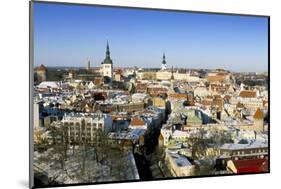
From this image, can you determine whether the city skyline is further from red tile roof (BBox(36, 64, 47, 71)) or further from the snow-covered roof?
the snow-covered roof

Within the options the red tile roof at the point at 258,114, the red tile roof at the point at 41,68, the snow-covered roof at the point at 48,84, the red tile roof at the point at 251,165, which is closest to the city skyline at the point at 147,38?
the red tile roof at the point at 41,68

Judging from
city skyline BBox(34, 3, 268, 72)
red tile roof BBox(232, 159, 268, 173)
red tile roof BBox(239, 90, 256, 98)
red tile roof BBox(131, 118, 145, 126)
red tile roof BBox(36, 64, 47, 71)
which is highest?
city skyline BBox(34, 3, 268, 72)

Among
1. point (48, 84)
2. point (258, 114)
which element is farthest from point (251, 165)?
point (48, 84)

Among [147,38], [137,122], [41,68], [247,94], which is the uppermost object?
[147,38]

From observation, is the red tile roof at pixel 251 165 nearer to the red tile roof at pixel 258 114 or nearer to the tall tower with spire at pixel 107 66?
the red tile roof at pixel 258 114

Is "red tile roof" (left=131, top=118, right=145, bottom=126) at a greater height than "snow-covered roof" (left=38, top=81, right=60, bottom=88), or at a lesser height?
lesser

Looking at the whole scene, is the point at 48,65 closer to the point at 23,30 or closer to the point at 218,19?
the point at 23,30

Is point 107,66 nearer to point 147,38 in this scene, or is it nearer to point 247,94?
point 147,38

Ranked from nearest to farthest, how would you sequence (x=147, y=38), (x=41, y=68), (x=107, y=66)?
(x=41, y=68)
(x=107, y=66)
(x=147, y=38)

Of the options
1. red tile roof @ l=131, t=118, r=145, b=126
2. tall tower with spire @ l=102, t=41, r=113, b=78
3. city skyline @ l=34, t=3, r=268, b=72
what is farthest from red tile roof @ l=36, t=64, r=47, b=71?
red tile roof @ l=131, t=118, r=145, b=126
